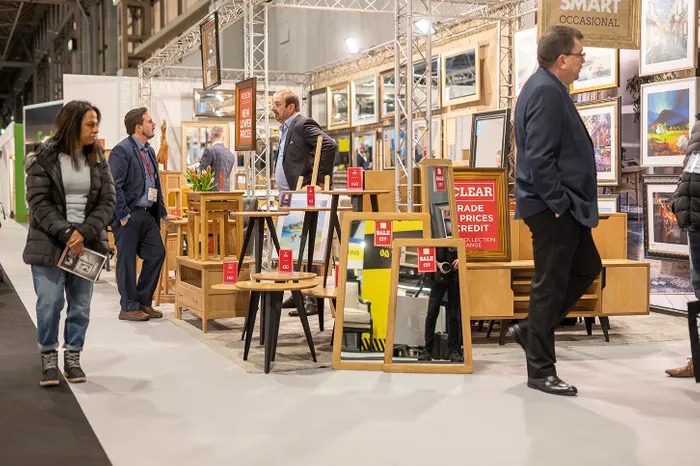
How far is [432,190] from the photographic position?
5.31 meters

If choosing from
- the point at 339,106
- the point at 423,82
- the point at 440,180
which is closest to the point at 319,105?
the point at 339,106

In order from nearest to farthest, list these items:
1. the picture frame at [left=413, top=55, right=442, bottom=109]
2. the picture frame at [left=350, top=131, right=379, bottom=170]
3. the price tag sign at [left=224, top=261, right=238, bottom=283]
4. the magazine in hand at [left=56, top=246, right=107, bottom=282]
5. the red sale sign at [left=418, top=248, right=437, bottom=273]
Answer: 1. the magazine in hand at [left=56, top=246, right=107, bottom=282]
2. the red sale sign at [left=418, top=248, right=437, bottom=273]
3. the price tag sign at [left=224, top=261, right=238, bottom=283]
4. the picture frame at [left=413, top=55, right=442, bottom=109]
5. the picture frame at [left=350, top=131, right=379, bottom=170]

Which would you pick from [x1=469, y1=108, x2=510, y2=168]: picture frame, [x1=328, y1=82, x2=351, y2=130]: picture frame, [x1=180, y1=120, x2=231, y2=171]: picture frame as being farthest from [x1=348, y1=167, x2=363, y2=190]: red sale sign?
[x1=180, y1=120, x2=231, y2=171]: picture frame

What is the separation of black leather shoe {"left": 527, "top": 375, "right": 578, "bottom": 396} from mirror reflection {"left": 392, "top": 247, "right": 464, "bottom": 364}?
1.88ft

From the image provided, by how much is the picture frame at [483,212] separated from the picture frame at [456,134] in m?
4.97

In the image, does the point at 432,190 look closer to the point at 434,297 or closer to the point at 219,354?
the point at 434,297

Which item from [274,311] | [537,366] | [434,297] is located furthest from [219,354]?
[537,366]

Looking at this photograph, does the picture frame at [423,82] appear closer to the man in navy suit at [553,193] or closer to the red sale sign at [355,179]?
the red sale sign at [355,179]

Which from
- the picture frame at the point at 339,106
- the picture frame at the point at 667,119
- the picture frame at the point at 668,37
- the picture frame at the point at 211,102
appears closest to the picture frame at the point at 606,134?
the picture frame at the point at 667,119

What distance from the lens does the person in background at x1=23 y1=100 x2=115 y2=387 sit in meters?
4.48

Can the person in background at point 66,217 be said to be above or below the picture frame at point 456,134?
below

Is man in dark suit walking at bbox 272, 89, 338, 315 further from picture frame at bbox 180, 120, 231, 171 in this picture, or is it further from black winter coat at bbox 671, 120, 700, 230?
picture frame at bbox 180, 120, 231, 171

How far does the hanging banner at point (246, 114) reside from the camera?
8453 mm

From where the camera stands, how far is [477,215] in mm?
5715
